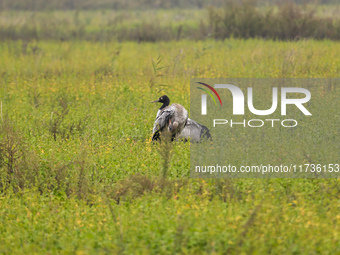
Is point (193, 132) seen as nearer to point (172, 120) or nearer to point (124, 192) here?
point (172, 120)

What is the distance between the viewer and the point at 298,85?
12.5 m

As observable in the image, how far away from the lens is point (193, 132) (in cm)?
848

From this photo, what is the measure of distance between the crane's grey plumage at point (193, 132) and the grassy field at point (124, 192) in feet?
1.39

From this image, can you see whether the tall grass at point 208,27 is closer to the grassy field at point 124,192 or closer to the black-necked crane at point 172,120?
the grassy field at point 124,192

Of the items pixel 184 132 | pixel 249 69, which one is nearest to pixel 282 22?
pixel 249 69

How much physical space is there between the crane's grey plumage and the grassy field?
0.42m

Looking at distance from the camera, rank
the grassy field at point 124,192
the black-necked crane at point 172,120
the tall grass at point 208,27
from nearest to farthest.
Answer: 1. the grassy field at point 124,192
2. the black-necked crane at point 172,120
3. the tall grass at point 208,27

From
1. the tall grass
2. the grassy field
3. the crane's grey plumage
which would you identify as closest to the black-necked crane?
the crane's grey plumage

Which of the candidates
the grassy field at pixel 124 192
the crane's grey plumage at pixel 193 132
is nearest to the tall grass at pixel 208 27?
the grassy field at pixel 124 192

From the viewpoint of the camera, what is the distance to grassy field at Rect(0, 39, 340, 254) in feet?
14.0

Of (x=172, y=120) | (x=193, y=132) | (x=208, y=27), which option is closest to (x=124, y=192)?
(x=172, y=120)

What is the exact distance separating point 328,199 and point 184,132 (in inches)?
133

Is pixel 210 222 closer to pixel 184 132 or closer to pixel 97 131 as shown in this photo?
pixel 184 132

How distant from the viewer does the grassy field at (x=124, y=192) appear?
4273 millimetres
